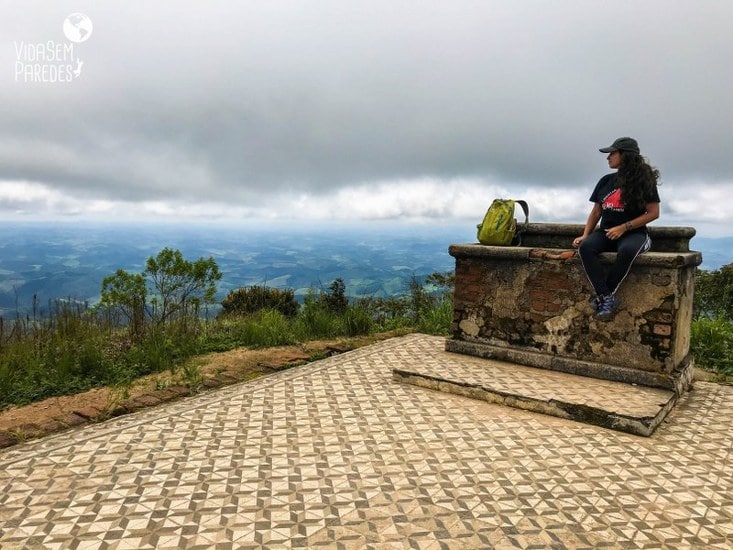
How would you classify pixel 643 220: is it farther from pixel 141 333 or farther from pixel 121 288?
pixel 121 288

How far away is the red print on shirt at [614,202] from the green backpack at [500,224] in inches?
43.6

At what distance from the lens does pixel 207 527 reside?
2.49 m

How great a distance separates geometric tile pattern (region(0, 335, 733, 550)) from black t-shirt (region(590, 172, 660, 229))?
5.82ft

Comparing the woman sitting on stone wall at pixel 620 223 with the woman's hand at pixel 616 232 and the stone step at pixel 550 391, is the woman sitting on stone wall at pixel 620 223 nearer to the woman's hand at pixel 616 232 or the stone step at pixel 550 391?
the woman's hand at pixel 616 232

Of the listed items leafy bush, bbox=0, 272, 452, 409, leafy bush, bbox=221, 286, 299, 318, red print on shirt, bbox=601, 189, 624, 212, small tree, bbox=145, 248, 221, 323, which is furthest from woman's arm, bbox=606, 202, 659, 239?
leafy bush, bbox=221, 286, 299, 318

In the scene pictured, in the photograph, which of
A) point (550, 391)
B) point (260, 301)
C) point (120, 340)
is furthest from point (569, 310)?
point (260, 301)

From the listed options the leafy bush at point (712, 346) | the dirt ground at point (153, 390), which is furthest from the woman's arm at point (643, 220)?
the dirt ground at point (153, 390)

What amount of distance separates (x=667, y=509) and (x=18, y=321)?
6.43m

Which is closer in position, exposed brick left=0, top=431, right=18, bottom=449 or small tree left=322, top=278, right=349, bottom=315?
exposed brick left=0, top=431, right=18, bottom=449

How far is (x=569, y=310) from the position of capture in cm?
506

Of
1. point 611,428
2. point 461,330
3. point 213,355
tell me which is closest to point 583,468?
point 611,428

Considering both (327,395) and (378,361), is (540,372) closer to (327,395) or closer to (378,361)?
(378,361)

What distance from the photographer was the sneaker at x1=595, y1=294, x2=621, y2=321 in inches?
186

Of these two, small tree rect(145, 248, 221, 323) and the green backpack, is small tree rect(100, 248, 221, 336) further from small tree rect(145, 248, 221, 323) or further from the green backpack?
the green backpack
